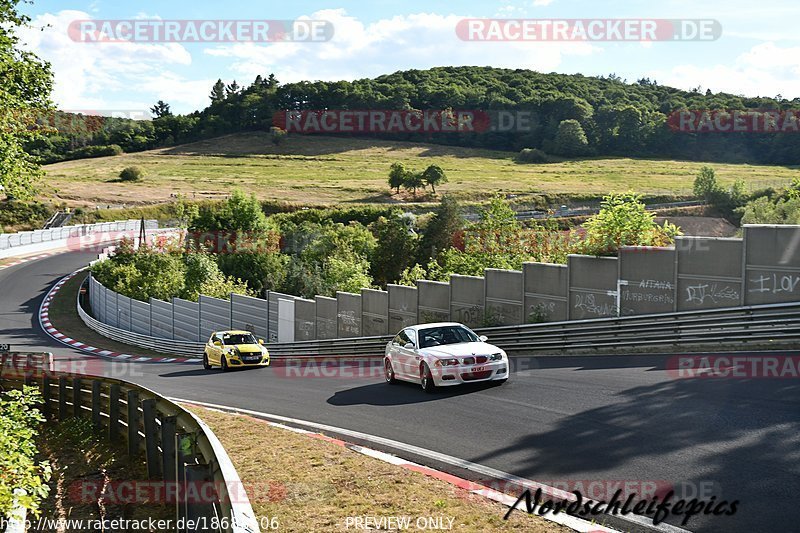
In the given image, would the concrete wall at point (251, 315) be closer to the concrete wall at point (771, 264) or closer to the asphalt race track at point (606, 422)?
the asphalt race track at point (606, 422)

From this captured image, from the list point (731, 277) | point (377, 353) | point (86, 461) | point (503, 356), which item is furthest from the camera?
point (377, 353)

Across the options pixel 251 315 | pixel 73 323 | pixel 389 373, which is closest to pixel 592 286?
pixel 389 373

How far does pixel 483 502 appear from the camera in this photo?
8383 mm

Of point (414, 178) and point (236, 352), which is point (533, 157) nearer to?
point (414, 178)

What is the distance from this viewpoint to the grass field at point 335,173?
106 m

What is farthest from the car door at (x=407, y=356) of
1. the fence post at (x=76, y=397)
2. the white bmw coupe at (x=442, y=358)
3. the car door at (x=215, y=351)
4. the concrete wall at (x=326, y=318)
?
the concrete wall at (x=326, y=318)

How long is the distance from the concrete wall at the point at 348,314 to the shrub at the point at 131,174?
102 metres

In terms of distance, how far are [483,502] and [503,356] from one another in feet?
25.6

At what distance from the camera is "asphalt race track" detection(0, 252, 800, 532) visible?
8.38m

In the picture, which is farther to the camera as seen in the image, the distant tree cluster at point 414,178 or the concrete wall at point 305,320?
the distant tree cluster at point 414,178

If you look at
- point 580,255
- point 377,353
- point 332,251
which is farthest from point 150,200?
point 580,255

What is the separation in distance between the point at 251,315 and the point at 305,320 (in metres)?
4.31

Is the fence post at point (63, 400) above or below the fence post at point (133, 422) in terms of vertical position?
below

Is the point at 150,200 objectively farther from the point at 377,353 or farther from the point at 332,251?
the point at 377,353
